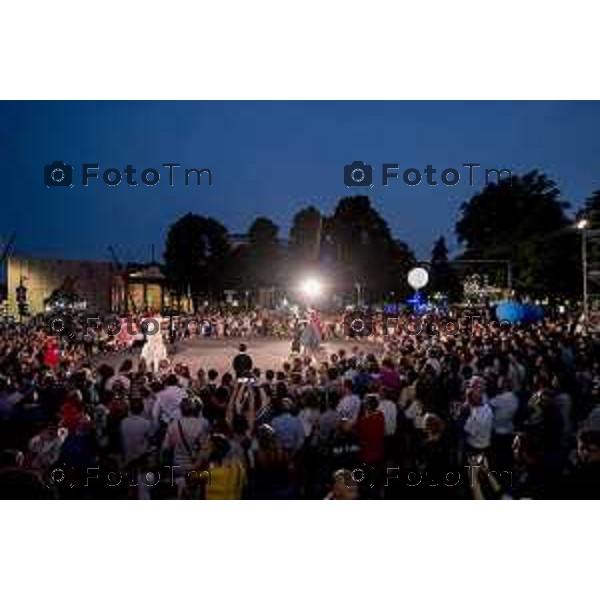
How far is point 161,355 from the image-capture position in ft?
64.6

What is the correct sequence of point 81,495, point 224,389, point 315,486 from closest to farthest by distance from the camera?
point 81,495 < point 315,486 < point 224,389

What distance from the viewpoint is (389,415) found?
8508 mm

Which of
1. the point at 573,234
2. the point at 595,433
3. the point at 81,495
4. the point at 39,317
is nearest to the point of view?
the point at 595,433

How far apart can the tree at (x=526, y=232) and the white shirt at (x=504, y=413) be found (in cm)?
1818

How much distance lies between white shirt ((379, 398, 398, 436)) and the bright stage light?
728 inches

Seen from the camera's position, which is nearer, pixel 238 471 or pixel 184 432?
pixel 238 471

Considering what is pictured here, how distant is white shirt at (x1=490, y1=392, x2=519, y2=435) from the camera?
8516 mm

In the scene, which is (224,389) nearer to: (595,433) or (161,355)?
(595,433)

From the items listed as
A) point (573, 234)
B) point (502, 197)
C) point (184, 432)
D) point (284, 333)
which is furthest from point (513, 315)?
point (184, 432)

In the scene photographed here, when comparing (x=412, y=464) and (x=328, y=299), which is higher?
(x=328, y=299)

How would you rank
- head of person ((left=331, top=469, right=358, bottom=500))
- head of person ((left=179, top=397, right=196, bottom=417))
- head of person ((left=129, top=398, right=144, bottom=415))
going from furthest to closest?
head of person ((left=129, top=398, right=144, bottom=415)) < head of person ((left=179, top=397, right=196, bottom=417)) < head of person ((left=331, top=469, right=358, bottom=500))

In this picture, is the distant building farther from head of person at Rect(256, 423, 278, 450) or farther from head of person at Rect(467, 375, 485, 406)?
head of person at Rect(256, 423, 278, 450)

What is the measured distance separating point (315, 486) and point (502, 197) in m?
29.7

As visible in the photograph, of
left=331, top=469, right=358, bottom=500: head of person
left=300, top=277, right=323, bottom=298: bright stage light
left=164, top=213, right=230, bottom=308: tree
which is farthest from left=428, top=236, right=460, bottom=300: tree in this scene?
left=331, top=469, right=358, bottom=500: head of person
